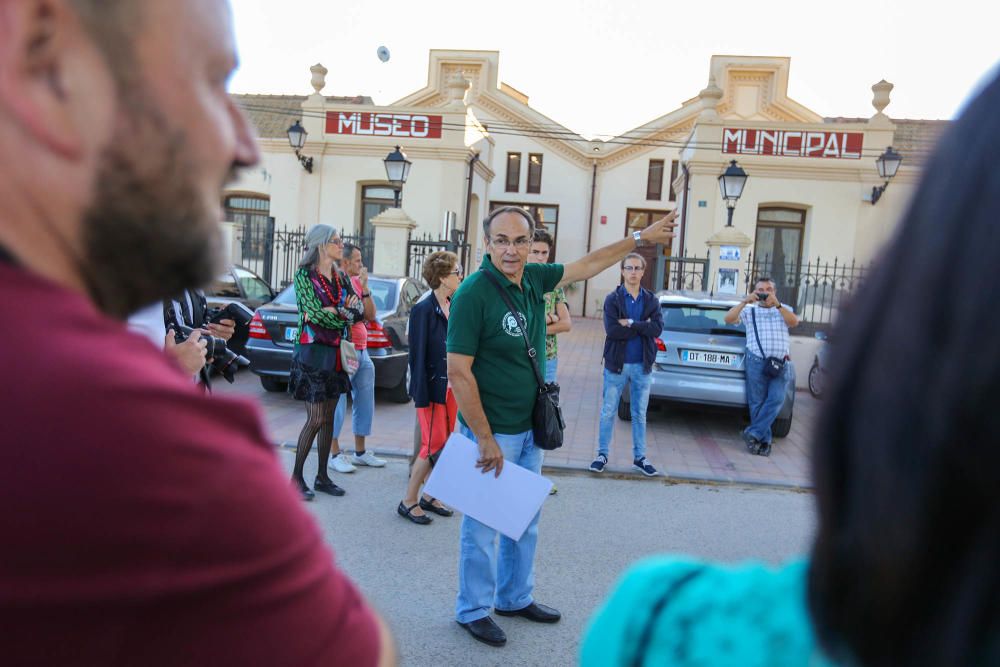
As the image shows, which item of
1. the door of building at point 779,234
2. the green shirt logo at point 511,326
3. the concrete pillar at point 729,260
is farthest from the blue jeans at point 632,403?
the door of building at point 779,234

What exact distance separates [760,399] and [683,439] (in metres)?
0.95

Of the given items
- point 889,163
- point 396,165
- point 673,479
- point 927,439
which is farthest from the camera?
point 396,165

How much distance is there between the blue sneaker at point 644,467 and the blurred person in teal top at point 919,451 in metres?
6.19

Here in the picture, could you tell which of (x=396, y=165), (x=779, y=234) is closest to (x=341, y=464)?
(x=396, y=165)

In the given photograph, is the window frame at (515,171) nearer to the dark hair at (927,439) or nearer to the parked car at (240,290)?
the parked car at (240,290)

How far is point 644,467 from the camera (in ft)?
22.2

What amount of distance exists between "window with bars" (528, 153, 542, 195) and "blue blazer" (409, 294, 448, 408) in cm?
2294

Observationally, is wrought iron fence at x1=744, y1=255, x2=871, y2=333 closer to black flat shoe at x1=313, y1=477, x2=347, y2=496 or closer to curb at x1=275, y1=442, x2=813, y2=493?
curb at x1=275, y1=442, x2=813, y2=493

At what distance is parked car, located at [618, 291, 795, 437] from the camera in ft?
27.4

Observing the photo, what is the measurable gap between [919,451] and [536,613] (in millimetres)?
3514

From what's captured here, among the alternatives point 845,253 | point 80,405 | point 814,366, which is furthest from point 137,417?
point 845,253

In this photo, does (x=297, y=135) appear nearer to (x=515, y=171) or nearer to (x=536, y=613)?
(x=515, y=171)

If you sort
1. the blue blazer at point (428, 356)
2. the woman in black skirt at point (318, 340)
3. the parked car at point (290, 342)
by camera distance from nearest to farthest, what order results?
1. the blue blazer at point (428, 356)
2. the woman in black skirt at point (318, 340)
3. the parked car at point (290, 342)

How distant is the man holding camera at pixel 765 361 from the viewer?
780cm
